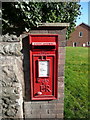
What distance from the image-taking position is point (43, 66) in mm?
2730

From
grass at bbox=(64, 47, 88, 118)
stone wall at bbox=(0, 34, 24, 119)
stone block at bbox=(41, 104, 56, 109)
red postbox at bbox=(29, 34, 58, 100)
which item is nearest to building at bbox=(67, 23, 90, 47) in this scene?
grass at bbox=(64, 47, 88, 118)

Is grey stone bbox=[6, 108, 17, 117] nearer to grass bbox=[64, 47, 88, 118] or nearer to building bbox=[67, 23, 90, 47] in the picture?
grass bbox=[64, 47, 88, 118]

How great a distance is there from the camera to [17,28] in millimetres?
2627

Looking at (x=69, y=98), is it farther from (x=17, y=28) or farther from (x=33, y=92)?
(x=17, y=28)

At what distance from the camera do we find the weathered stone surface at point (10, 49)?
8.54 feet

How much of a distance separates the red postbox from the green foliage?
0.93 ft

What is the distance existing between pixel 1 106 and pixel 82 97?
2.13 metres

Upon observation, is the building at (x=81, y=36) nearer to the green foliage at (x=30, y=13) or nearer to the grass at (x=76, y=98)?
the grass at (x=76, y=98)

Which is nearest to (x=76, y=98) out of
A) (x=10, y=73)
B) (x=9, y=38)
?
(x=10, y=73)

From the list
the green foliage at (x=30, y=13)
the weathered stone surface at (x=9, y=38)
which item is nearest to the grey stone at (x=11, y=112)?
the weathered stone surface at (x=9, y=38)

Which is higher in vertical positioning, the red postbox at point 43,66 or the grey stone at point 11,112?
the red postbox at point 43,66

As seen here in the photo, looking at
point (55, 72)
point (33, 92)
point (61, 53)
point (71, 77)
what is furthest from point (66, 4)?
point (71, 77)

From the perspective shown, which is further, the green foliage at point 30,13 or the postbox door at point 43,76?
the postbox door at point 43,76

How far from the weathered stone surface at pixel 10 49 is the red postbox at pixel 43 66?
239 millimetres
